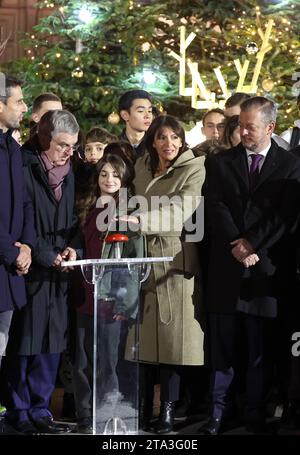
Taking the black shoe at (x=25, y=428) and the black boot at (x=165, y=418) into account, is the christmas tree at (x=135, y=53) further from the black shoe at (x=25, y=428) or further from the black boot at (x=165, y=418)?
the black shoe at (x=25, y=428)

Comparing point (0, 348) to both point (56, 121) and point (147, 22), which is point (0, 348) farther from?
point (147, 22)

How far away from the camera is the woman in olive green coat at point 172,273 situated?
4.59m

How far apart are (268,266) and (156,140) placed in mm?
844

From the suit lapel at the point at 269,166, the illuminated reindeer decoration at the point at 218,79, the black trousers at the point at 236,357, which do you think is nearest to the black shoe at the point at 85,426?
the black trousers at the point at 236,357

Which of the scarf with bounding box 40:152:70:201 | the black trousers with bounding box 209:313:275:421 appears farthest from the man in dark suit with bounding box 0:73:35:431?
the black trousers with bounding box 209:313:275:421

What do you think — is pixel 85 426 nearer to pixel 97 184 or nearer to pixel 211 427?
pixel 211 427

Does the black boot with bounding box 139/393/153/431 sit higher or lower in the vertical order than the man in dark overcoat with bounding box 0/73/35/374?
lower

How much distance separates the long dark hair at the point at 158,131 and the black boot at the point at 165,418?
115 centimetres

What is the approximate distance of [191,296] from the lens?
15.2 feet

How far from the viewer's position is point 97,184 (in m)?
4.62

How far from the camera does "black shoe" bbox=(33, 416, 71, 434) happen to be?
175 inches

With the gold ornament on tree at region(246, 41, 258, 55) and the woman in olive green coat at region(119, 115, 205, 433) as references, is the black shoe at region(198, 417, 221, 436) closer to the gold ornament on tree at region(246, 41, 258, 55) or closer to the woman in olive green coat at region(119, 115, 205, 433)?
the woman in olive green coat at region(119, 115, 205, 433)

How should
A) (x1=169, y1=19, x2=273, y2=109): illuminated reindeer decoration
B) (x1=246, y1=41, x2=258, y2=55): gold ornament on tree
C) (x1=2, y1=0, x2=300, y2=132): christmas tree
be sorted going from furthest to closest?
1. (x1=2, y1=0, x2=300, y2=132): christmas tree
2. (x1=169, y1=19, x2=273, y2=109): illuminated reindeer decoration
3. (x1=246, y1=41, x2=258, y2=55): gold ornament on tree
